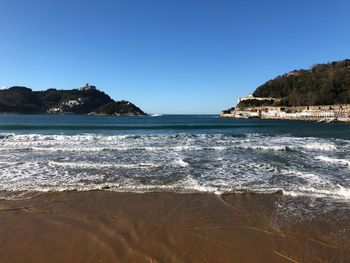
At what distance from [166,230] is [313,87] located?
445ft

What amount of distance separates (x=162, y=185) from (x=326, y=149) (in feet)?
48.2

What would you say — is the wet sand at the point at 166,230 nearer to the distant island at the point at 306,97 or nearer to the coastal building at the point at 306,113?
the coastal building at the point at 306,113

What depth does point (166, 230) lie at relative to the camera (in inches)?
264

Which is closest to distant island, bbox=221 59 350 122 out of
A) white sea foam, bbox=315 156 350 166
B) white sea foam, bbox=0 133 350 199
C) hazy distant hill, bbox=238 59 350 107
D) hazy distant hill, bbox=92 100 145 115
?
hazy distant hill, bbox=238 59 350 107

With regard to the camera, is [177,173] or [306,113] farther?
[306,113]

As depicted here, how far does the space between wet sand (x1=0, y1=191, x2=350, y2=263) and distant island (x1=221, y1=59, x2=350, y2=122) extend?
80501mm

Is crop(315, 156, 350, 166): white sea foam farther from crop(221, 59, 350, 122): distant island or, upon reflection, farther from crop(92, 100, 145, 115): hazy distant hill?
crop(92, 100, 145, 115): hazy distant hill

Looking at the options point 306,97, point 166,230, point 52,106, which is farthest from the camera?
point 52,106

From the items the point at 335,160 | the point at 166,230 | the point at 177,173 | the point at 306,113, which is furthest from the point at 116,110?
the point at 166,230

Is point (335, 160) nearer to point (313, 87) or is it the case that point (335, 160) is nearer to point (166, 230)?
point (166, 230)

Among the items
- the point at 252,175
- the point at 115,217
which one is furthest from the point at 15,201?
the point at 252,175

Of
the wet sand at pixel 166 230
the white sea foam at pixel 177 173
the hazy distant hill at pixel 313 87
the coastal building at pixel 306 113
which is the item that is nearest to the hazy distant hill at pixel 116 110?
the hazy distant hill at pixel 313 87

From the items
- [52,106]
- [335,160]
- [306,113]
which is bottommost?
[335,160]

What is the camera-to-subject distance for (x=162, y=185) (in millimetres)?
10562
